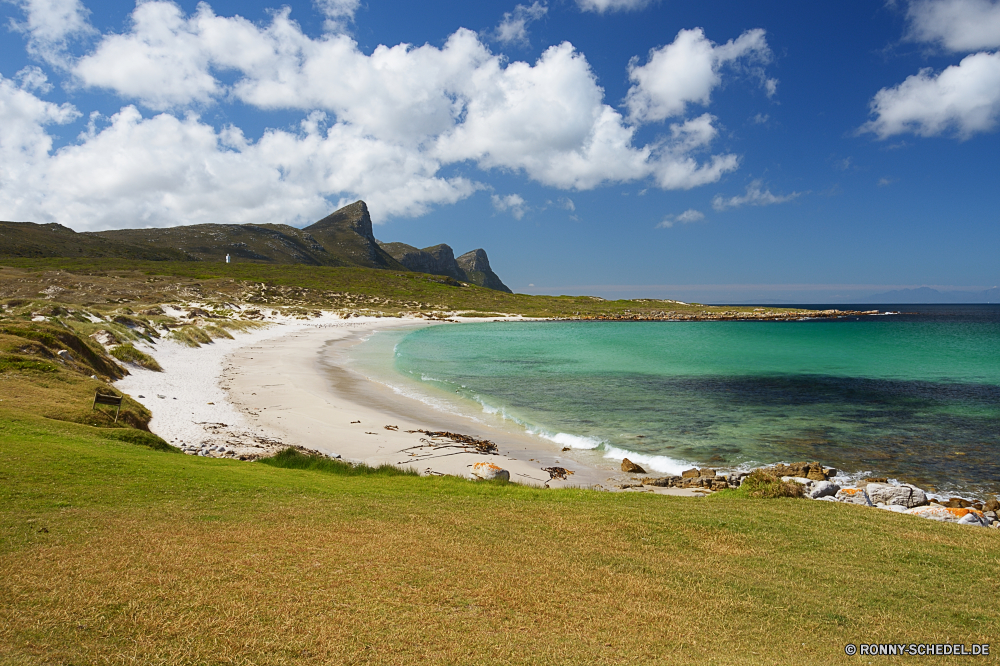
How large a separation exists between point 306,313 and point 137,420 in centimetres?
7748

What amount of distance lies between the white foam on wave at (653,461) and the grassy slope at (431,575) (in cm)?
803

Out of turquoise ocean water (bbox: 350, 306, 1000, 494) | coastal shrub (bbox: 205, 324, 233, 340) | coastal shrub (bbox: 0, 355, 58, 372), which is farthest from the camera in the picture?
coastal shrub (bbox: 205, 324, 233, 340)

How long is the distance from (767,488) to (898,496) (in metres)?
5.04

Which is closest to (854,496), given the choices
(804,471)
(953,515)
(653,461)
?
(953,515)

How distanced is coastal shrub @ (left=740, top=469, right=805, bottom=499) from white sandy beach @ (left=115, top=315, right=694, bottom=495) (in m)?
3.04

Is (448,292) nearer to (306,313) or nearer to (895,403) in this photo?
(306,313)

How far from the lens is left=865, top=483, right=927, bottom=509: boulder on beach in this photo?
46.9ft

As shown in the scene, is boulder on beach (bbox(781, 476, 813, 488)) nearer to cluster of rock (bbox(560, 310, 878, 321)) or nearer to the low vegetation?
the low vegetation

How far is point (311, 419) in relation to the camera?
23.0m

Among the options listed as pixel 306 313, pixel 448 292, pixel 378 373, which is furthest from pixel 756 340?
pixel 448 292

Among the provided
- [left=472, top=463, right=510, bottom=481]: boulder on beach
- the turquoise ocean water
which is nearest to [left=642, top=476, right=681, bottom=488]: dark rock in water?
the turquoise ocean water

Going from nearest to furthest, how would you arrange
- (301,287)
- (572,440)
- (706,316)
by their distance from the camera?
1. (572,440)
2. (301,287)
3. (706,316)

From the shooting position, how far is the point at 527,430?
2475 cm

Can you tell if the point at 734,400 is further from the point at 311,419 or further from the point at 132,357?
the point at 132,357
